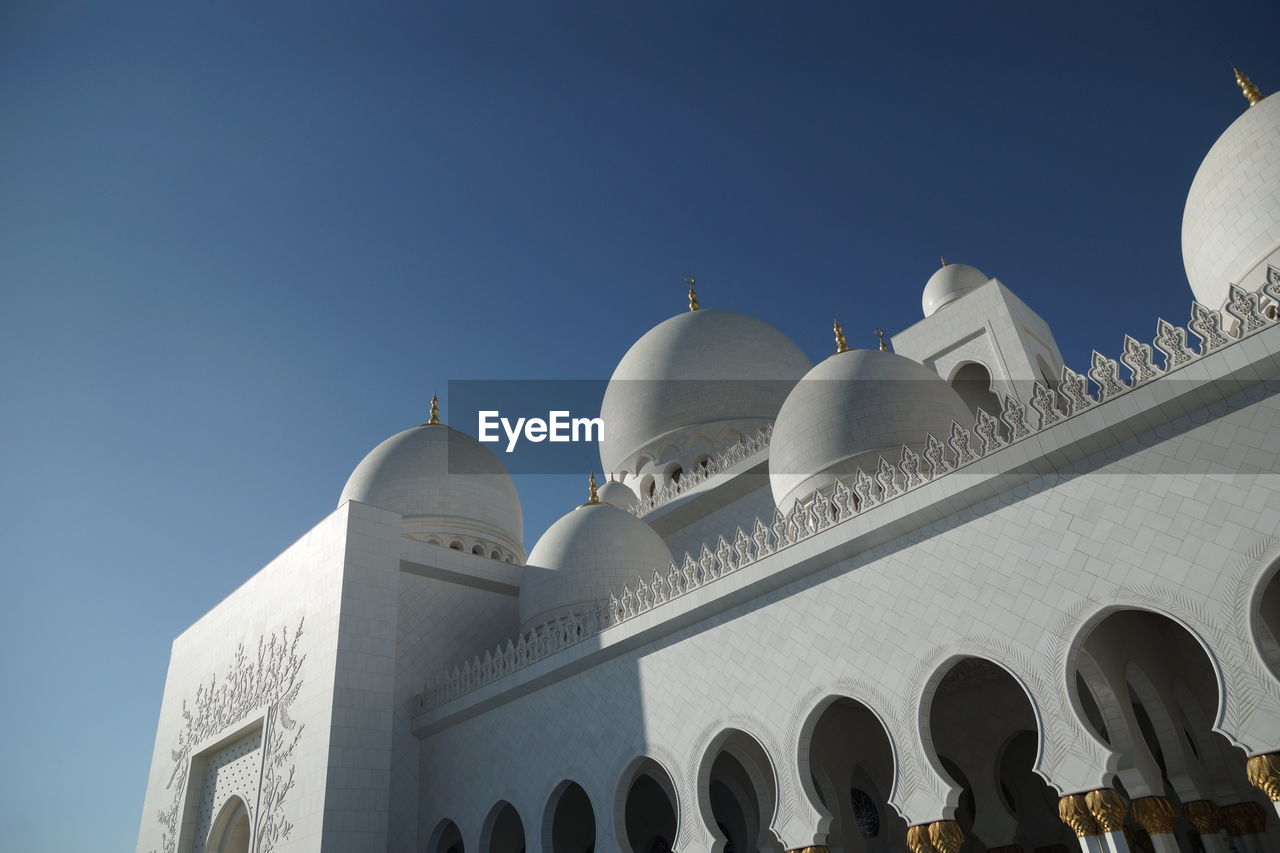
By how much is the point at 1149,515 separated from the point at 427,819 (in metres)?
7.22

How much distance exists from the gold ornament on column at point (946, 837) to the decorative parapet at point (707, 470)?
622cm

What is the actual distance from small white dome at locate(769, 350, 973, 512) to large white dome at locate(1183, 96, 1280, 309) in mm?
2329

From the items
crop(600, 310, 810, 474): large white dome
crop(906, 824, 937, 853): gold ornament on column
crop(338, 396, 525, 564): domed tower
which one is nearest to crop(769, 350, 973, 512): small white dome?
crop(906, 824, 937, 853): gold ornament on column

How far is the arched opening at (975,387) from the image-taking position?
11.1 meters

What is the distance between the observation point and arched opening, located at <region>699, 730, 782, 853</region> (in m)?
7.09

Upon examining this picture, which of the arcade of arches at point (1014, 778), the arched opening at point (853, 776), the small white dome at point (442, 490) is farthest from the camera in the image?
the small white dome at point (442, 490)

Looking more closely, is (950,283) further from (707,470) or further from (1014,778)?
(1014,778)

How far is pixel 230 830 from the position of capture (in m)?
10.6

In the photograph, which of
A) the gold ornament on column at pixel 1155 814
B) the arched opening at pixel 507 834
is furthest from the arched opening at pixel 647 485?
the gold ornament on column at pixel 1155 814

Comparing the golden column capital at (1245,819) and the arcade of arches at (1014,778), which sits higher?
the arcade of arches at (1014,778)

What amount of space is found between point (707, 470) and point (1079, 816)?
7.66 meters

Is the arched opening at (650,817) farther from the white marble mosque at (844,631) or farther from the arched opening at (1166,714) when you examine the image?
the arched opening at (1166,714)

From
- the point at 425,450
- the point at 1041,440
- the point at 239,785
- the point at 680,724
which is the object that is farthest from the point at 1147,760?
the point at 425,450

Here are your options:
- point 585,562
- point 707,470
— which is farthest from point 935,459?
point 707,470
